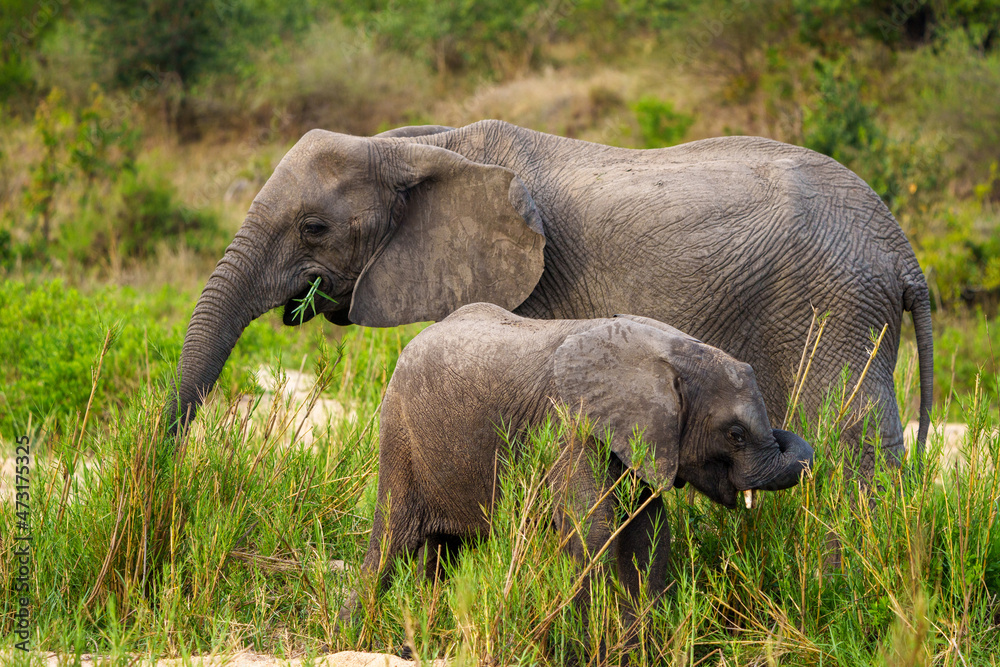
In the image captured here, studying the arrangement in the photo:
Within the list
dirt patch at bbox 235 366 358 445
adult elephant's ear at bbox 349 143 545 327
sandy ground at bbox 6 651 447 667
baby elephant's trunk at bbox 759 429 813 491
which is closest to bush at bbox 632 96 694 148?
dirt patch at bbox 235 366 358 445

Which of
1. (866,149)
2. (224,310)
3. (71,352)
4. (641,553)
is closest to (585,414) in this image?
(641,553)

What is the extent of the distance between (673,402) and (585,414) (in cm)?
26

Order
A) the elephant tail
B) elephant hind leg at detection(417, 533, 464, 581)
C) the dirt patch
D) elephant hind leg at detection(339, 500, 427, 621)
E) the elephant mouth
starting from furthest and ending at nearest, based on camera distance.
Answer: the dirt patch → the elephant mouth → the elephant tail → elephant hind leg at detection(417, 533, 464, 581) → elephant hind leg at detection(339, 500, 427, 621)

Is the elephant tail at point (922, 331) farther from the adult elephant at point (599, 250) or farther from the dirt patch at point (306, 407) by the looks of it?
the dirt patch at point (306, 407)

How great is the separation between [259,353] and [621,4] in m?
17.2

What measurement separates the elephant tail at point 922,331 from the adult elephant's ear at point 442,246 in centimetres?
146

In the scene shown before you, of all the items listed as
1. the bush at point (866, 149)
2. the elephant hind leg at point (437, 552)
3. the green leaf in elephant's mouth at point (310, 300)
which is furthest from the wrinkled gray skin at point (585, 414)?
the bush at point (866, 149)

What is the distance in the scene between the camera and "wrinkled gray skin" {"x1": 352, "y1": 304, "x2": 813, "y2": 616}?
3182 mm

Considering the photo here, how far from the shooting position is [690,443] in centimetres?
324

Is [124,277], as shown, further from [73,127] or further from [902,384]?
[902,384]

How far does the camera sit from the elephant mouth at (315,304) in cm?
424

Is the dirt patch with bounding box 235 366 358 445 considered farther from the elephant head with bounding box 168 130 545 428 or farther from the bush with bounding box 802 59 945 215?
the bush with bounding box 802 59 945 215

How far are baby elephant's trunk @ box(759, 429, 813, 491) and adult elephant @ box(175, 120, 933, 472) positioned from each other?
706mm

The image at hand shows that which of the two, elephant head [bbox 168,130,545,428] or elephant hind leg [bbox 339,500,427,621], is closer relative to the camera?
elephant hind leg [bbox 339,500,427,621]
